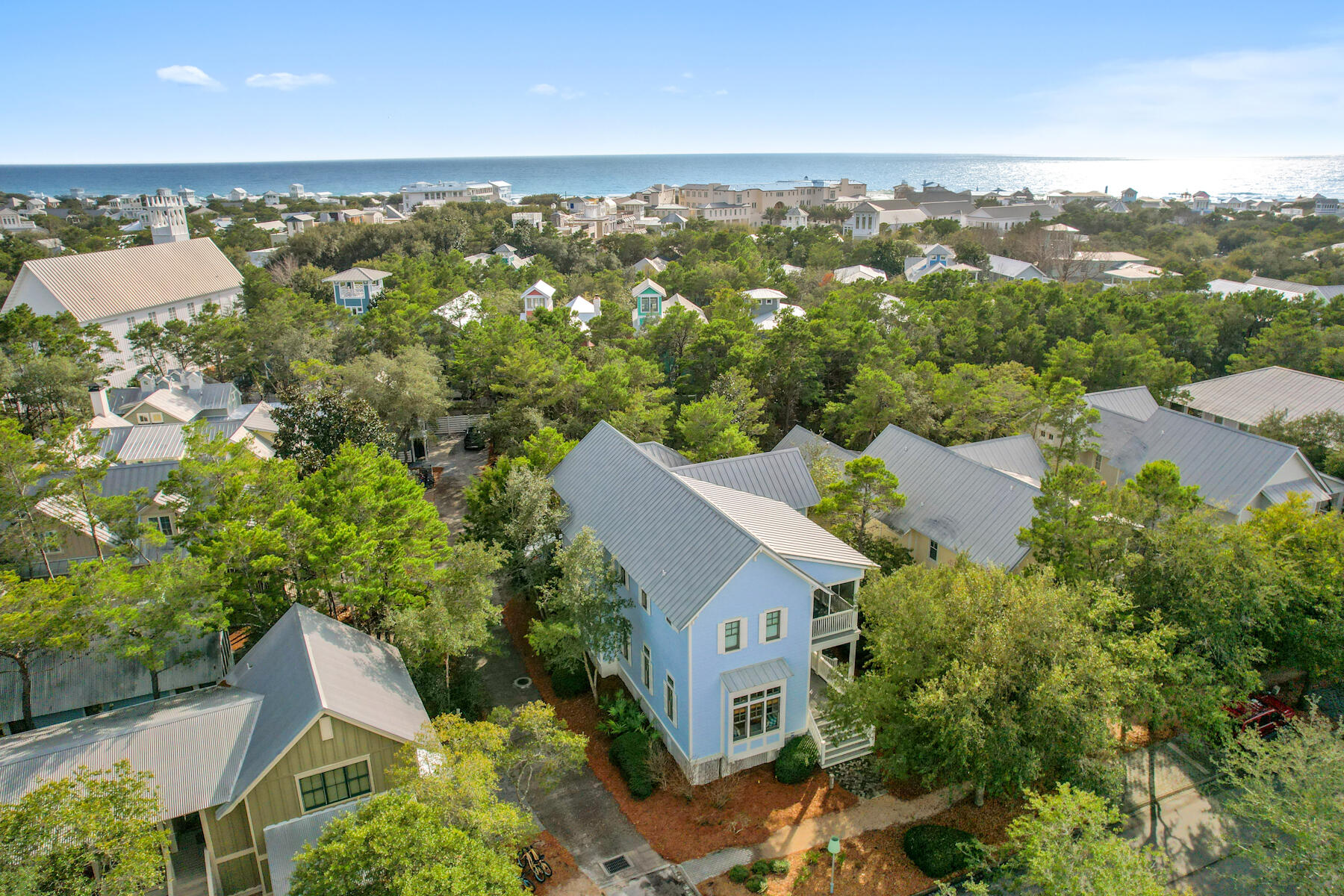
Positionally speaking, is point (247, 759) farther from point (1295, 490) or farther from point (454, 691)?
point (1295, 490)

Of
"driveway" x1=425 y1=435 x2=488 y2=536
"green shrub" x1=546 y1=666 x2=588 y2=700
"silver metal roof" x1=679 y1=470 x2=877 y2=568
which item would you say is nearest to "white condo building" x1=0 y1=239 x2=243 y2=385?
"driveway" x1=425 y1=435 x2=488 y2=536

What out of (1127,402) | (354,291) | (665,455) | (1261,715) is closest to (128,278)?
(354,291)

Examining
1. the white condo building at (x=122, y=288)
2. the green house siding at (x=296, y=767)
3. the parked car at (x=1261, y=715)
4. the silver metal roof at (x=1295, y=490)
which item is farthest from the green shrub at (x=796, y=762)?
the white condo building at (x=122, y=288)

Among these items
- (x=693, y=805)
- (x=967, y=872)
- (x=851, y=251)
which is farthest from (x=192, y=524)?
(x=851, y=251)

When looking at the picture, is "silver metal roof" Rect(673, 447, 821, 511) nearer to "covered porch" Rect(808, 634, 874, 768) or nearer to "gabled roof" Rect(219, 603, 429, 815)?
"covered porch" Rect(808, 634, 874, 768)

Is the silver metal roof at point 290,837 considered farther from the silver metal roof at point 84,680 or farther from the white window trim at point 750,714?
the white window trim at point 750,714

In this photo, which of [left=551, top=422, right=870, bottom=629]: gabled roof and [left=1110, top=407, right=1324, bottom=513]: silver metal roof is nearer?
[left=551, top=422, right=870, bottom=629]: gabled roof
